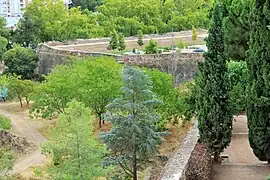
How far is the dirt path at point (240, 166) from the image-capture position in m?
18.9

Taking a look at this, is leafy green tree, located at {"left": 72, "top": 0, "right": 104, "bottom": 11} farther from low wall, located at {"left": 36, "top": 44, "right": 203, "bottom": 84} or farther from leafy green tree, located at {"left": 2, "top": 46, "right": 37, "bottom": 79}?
low wall, located at {"left": 36, "top": 44, "right": 203, "bottom": 84}

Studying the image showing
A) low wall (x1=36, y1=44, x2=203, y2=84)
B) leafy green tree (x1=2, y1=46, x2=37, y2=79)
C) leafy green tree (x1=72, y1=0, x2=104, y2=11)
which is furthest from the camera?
leafy green tree (x1=72, y1=0, x2=104, y2=11)

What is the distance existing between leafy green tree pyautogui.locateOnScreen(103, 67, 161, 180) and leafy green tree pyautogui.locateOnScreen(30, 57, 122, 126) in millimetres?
9016

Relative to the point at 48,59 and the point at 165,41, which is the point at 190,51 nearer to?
the point at 165,41

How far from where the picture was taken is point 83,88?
31.1m

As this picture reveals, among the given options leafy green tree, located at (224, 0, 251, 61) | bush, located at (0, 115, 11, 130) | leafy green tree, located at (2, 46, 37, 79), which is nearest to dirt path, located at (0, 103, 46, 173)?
bush, located at (0, 115, 11, 130)

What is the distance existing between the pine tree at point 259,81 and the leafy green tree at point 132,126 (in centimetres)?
370

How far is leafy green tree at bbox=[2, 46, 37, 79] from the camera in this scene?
168 feet

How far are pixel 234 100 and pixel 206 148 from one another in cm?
256

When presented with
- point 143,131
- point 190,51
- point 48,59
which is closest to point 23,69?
point 48,59

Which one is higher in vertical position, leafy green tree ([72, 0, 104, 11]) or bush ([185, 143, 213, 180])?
leafy green tree ([72, 0, 104, 11])

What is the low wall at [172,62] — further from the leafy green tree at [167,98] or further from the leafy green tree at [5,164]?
the leafy green tree at [5,164]

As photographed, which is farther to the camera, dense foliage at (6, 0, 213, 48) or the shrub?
dense foliage at (6, 0, 213, 48)

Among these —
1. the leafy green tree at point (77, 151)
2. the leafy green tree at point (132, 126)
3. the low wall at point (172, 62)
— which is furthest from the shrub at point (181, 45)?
the leafy green tree at point (77, 151)
